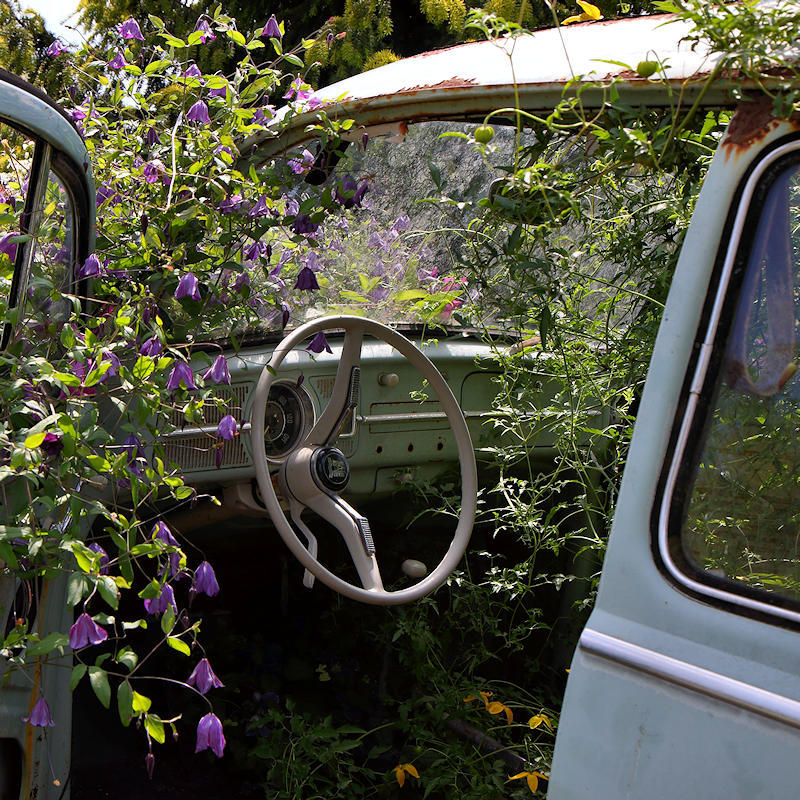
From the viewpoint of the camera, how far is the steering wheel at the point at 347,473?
276 cm

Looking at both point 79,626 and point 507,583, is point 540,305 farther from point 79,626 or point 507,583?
point 79,626

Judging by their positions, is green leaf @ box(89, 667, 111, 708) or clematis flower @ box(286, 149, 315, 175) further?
clematis flower @ box(286, 149, 315, 175)

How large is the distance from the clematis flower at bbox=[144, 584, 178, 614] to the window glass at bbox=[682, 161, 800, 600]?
1.04 m

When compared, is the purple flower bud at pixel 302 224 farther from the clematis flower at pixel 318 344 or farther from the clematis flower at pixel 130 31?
the clematis flower at pixel 130 31

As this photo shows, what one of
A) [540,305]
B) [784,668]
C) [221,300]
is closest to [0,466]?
[221,300]

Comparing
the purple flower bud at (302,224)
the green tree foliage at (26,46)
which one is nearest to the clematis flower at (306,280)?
the purple flower bud at (302,224)

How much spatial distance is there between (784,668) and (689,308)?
1.87 feet

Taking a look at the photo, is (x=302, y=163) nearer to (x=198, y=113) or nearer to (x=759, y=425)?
(x=198, y=113)

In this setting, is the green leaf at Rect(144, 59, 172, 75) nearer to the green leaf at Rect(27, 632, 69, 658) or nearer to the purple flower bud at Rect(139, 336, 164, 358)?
the purple flower bud at Rect(139, 336, 164, 358)

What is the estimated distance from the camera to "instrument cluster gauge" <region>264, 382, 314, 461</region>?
3.01m

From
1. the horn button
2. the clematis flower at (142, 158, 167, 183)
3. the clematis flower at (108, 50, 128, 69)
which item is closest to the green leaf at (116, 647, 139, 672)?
the horn button

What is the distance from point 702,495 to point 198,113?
1727 millimetres

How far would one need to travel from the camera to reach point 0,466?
5.90 feet

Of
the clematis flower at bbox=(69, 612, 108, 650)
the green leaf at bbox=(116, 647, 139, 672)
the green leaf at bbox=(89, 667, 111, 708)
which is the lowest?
the green leaf at bbox=(89, 667, 111, 708)
